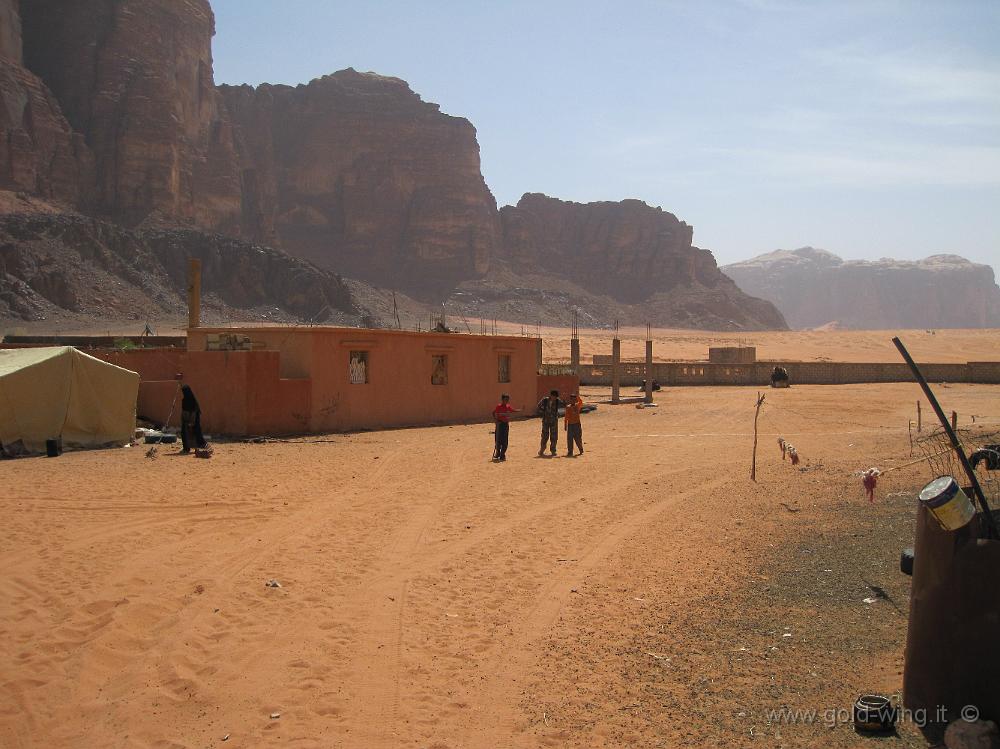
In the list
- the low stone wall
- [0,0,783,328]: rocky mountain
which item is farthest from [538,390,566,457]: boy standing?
[0,0,783,328]: rocky mountain

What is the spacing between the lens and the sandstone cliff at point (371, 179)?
140 meters

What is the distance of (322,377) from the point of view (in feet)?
70.2

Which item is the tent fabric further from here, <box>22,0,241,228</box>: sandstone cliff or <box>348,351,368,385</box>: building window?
<box>22,0,241,228</box>: sandstone cliff

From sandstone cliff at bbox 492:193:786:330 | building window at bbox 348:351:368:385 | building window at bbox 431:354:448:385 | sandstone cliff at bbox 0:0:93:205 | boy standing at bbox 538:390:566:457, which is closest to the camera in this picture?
boy standing at bbox 538:390:566:457

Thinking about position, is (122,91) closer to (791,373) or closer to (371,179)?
(371,179)

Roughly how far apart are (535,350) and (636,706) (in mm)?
22833

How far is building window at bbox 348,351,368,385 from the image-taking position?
22.3m

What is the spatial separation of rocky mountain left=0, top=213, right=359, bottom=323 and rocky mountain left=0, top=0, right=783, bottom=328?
5946 mm

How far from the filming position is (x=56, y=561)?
27.5 feet

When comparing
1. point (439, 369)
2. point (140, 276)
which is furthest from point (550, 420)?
point (140, 276)

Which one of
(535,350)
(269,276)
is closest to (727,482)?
(535,350)

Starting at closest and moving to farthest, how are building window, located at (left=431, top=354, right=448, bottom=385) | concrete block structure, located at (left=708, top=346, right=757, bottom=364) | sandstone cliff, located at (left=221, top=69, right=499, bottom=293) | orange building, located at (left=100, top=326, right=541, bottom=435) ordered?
1. orange building, located at (left=100, top=326, right=541, bottom=435)
2. building window, located at (left=431, top=354, right=448, bottom=385)
3. concrete block structure, located at (left=708, top=346, right=757, bottom=364)
4. sandstone cliff, located at (left=221, top=69, right=499, bottom=293)

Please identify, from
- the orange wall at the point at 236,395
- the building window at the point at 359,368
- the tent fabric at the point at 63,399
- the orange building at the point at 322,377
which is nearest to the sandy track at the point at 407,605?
the tent fabric at the point at 63,399

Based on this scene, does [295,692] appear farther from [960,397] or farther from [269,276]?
[269,276]
